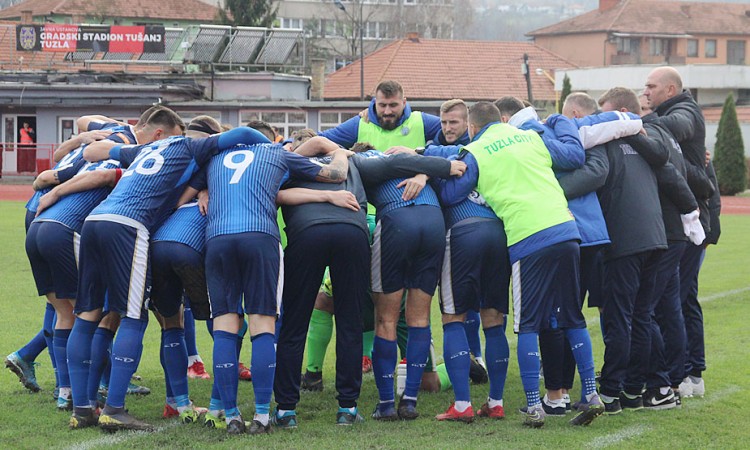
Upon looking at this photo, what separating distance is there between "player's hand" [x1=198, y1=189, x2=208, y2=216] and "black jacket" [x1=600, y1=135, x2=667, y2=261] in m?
2.94

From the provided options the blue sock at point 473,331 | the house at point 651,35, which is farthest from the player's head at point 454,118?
the house at point 651,35

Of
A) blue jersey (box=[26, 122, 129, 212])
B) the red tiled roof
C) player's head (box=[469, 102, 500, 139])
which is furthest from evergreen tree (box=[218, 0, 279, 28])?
player's head (box=[469, 102, 500, 139])

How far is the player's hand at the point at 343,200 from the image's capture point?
6891 mm

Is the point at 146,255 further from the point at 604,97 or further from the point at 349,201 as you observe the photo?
the point at 604,97

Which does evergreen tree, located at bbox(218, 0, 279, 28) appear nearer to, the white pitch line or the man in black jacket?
the man in black jacket

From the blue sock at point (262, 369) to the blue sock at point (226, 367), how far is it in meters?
0.13

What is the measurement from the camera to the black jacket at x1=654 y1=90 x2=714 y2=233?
26.7ft

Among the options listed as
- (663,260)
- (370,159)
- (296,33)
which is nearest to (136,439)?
(370,159)

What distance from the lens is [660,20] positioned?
89.4 metres

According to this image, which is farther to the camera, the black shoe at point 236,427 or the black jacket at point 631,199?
the black jacket at point 631,199

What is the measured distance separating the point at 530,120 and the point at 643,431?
2.48 meters

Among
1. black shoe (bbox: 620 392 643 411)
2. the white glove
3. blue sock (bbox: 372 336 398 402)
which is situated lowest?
black shoe (bbox: 620 392 643 411)

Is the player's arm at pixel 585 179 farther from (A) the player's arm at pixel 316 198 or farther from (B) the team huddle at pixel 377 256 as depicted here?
(A) the player's arm at pixel 316 198

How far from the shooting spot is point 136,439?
638cm
